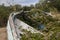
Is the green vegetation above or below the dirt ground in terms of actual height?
above

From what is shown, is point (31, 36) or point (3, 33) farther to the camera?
point (3, 33)

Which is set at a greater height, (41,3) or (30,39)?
(41,3)

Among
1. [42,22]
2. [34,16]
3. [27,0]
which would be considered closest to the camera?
[42,22]

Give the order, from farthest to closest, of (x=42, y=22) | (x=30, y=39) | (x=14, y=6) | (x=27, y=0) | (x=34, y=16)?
(x=27, y=0), (x=14, y=6), (x=34, y=16), (x=42, y=22), (x=30, y=39)

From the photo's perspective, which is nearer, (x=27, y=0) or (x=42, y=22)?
(x=42, y=22)

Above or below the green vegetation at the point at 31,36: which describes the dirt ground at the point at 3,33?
below

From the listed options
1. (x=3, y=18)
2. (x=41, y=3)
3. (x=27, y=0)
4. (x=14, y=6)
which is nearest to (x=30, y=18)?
(x=3, y=18)

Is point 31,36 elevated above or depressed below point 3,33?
above

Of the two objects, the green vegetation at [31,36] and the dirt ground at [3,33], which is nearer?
the green vegetation at [31,36]

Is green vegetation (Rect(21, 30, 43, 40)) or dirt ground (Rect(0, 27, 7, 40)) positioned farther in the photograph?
Answer: dirt ground (Rect(0, 27, 7, 40))

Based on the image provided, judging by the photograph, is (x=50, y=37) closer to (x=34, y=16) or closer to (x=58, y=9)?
(x=34, y=16)
